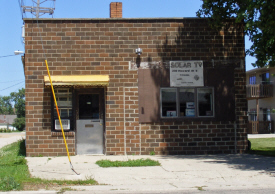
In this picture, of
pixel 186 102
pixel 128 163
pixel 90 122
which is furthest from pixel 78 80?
pixel 186 102

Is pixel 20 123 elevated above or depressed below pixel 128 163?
below

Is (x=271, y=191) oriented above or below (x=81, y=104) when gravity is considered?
below

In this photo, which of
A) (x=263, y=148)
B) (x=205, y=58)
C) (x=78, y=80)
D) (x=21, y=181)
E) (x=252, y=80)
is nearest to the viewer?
(x=21, y=181)

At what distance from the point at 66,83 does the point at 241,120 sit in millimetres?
6633

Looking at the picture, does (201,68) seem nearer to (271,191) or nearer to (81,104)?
(81,104)

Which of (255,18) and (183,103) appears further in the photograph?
(183,103)

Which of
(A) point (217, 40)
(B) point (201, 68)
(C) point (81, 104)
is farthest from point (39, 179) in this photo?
(A) point (217, 40)

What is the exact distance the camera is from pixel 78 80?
12977mm

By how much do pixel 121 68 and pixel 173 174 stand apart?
17.3ft

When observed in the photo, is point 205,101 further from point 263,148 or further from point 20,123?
point 20,123

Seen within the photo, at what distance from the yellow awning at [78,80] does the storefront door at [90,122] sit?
653 mm

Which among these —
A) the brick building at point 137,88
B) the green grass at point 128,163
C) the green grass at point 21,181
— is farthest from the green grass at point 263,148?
the green grass at point 21,181

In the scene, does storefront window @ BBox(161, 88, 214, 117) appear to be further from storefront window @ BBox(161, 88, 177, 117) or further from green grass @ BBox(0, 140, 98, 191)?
green grass @ BBox(0, 140, 98, 191)

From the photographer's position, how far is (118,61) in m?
13.7
